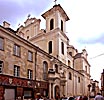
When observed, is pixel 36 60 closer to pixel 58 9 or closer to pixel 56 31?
pixel 56 31

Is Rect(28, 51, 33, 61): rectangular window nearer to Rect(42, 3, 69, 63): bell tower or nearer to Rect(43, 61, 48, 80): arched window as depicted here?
Rect(43, 61, 48, 80): arched window

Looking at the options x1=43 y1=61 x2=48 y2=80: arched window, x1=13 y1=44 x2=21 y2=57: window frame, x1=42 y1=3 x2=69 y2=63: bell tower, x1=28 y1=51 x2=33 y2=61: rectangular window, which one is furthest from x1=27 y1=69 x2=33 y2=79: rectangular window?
x1=42 y1=3 x2=69 y2=63: bell tower

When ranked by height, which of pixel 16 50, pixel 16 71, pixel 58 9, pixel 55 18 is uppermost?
pixel 58 9

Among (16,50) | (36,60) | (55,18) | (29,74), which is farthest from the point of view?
(55,18)

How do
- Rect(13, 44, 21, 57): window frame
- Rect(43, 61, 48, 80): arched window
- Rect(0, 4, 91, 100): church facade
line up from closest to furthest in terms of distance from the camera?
Rect(0, 4, 91, 100): church facade < Rect(13, 44, 21, 57): window frame < Rect(43, 61, 48, 80): arched window

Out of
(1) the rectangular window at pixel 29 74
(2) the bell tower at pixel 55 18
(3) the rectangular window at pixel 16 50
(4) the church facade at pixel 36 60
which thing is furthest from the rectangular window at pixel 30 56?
(2) the bell tower at pixel 55 18

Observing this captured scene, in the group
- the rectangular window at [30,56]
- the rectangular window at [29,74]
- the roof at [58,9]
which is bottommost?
the rectangular window at [29,74]

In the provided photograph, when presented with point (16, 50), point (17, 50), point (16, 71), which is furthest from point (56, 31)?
point (16, 71)

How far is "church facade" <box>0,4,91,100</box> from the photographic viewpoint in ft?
88.5

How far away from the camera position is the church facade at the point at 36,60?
27.0 metres

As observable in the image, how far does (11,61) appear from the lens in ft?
91.1

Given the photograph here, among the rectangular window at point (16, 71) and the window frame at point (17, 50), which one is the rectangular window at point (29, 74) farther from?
the window frame at point (17, 50)

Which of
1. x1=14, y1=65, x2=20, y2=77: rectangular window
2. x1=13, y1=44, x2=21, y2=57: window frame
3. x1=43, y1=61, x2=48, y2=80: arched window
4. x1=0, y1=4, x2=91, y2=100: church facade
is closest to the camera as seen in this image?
x1=0, y1=4, x2=91, y2=100: church facade

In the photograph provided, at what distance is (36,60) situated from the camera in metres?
34.0
